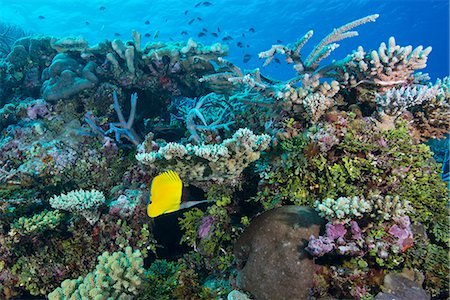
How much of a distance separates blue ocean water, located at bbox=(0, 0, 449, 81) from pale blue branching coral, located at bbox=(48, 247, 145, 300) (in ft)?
121

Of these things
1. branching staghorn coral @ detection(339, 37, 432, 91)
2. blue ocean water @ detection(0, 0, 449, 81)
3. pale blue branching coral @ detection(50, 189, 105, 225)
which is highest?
blue ocean water @ detection(0, 0, 449, 81)

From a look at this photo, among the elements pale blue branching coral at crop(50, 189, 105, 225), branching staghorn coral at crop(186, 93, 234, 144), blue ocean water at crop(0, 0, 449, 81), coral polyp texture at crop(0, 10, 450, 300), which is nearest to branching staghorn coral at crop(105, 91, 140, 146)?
coral polyp texture at crop(0, 10, 450, 300)

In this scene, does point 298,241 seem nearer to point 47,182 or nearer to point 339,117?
point 339,117

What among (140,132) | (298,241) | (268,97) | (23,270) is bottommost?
(23,270)

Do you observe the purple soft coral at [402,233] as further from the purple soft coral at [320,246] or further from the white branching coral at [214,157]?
the white branching coral at [214,157]

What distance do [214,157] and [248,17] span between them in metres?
46.8

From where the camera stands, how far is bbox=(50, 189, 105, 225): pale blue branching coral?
12.7 ft

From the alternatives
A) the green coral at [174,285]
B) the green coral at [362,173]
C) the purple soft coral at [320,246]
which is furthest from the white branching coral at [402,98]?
the green coral at [174,285]

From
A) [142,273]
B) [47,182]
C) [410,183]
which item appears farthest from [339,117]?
[47,182]

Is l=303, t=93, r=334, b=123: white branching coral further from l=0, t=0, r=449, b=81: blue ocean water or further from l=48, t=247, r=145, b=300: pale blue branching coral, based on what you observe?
l=0, t=0, r=449, b=81: blue ocean water

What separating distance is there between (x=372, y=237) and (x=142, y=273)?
2538 mm

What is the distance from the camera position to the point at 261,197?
141 inches

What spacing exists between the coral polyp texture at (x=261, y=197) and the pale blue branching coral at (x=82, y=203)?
0.02m

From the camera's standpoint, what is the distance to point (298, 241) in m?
2.89
